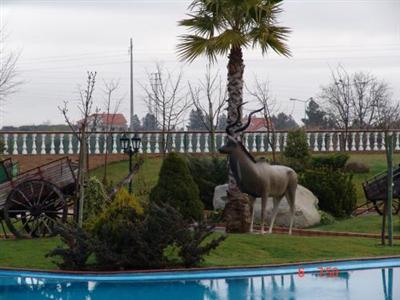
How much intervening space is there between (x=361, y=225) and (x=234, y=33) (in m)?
5.89

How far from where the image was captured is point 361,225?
18344mm

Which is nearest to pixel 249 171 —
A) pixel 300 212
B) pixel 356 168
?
pixel 300 212

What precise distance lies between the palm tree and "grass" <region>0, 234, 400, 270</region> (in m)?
2.17

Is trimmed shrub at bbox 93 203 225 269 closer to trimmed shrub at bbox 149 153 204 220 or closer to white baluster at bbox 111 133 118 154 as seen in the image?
trimmed shrub at bbox 149 153 204 220

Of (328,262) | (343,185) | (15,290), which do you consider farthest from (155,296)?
(343,185)

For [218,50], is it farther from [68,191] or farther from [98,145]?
[98,145]

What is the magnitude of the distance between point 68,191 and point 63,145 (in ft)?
41.0

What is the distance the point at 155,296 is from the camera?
1034 centimetres

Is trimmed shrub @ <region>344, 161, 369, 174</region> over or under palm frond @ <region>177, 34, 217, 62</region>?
under

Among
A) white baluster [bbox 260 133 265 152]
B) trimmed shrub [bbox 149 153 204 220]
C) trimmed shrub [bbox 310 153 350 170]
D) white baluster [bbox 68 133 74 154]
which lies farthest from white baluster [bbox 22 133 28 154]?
trimmed shrub [bbox 149 153 204 220]

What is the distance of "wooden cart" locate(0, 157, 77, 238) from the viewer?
48.4ft

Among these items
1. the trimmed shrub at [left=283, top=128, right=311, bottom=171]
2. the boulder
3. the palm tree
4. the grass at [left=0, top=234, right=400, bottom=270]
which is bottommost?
the grass at [left=0, top=234, right=400, bottom=270]

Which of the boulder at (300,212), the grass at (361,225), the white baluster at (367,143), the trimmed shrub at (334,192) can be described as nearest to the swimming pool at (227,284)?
the grass at (361,225)

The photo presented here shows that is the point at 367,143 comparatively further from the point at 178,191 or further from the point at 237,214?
the point at 178,191
